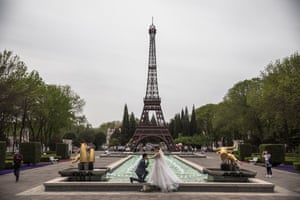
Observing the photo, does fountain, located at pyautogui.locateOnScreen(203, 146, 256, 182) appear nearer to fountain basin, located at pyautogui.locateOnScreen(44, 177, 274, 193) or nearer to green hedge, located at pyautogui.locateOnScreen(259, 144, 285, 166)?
fountain basin, located at pyautogui.locateOnScreen(44, 177, 274, 193)

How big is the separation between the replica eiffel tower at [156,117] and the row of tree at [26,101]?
11.5 metres

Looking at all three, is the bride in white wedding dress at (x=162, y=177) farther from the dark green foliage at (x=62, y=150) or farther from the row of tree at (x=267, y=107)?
the dark green foliage at (x=62, y=150)

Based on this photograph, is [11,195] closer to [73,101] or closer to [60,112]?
[60,112]

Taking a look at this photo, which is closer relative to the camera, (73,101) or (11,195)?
(11,195)

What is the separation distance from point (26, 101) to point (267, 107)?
26690mm

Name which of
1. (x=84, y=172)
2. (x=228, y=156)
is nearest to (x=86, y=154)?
(x=84, y=172)

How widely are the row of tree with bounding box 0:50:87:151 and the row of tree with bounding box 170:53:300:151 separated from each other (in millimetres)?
24739

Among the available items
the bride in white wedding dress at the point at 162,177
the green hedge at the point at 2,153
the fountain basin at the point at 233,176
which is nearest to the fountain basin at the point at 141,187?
the bride in white wedding dress at the point at 162,177

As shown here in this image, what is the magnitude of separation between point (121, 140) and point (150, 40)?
37286 mm

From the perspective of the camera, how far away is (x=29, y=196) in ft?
45.7

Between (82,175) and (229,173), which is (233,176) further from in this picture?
(82,175)

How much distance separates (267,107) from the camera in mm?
40094

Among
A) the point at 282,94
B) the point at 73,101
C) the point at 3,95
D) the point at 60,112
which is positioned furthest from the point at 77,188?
the point at 73,101

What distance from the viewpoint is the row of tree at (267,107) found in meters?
35.6
